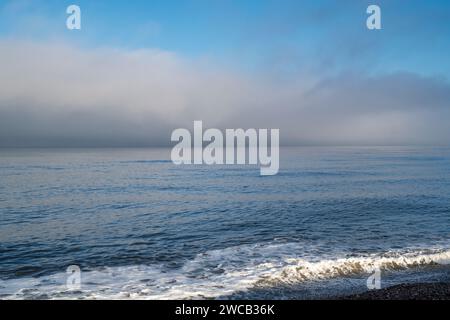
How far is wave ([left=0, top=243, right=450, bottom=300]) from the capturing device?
13641 mm

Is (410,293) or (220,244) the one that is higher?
(410,293)

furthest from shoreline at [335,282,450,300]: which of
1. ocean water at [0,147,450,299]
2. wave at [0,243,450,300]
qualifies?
wave at [0,243,450,300]

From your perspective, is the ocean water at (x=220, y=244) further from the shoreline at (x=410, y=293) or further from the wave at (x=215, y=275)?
the shoreline at (x=410, y=293)

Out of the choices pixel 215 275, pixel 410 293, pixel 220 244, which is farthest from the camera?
pixel 220 244

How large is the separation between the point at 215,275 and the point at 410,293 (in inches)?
309

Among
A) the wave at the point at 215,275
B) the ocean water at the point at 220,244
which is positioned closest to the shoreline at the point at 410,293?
the ocean water at the point at 220,244

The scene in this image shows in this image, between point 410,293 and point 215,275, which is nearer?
point 410,293

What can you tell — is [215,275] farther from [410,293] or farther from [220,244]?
[410,293]

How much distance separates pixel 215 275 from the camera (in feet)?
50.9

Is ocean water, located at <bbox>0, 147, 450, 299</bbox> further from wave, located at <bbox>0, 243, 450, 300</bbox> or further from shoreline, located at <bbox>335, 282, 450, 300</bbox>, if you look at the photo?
shoreline, located at <bbox>335, 282, 450, 300</bbox>

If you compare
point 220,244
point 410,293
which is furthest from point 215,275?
point 410,293
